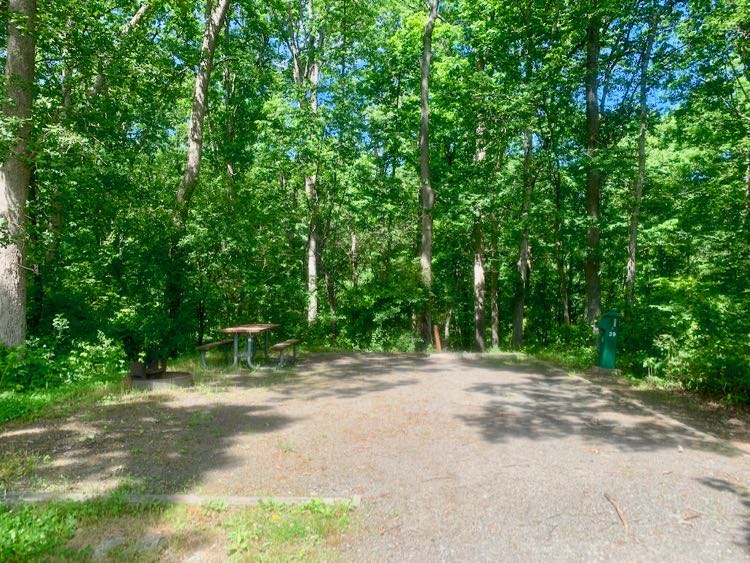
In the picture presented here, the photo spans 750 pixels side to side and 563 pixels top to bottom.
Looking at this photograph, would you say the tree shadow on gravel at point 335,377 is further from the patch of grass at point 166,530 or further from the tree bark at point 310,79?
the tree bark at point 310,79

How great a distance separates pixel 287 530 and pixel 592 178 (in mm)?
12866

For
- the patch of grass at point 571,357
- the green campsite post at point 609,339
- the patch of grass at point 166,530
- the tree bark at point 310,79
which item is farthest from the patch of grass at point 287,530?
the tree bark at point 310,79

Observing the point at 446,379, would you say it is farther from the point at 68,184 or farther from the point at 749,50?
the point at 749,50

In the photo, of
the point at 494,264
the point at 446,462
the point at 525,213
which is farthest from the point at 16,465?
the point at 494,264

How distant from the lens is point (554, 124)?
48.2 feet

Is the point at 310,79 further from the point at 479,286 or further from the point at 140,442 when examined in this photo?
the point at 140,442

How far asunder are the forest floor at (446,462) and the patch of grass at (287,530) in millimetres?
95

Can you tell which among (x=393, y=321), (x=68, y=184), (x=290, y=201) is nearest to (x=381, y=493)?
(x=68, y=184)

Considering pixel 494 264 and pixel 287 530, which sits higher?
pixel 494 264

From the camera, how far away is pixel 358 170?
15867mm

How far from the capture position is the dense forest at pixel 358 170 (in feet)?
26.1

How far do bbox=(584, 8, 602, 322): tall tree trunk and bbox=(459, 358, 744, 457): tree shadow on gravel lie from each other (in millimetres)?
6062

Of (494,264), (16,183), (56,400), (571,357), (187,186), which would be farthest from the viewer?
(494,264)

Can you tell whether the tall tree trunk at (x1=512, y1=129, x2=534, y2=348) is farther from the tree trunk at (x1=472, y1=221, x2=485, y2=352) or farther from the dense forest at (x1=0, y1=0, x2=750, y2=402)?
the tree trunk at (x1=472, y1=221, x2=485, y2=352)
